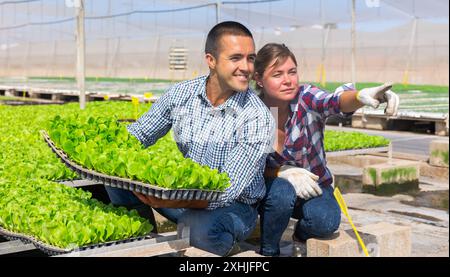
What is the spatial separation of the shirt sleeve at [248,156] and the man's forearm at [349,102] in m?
0.41

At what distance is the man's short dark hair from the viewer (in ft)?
10.7

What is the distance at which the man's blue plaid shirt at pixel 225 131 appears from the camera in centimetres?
334

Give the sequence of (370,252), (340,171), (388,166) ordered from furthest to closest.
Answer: (340,171) < (388,166) < (370,252)

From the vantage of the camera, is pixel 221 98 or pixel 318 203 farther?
pixel 318 203

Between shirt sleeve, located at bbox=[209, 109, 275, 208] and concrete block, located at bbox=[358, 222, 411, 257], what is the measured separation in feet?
3.64

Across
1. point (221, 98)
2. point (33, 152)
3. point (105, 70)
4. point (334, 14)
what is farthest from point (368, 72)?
point (221, 98)

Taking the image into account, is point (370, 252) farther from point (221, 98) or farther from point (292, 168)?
point (221, 98)

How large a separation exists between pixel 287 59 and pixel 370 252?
139cm

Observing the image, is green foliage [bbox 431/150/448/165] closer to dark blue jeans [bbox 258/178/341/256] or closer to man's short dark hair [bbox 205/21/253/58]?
dark blue jeans [bbox 258/178/341/256]

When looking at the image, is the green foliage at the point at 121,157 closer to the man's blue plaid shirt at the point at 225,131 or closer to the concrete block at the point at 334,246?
the man's blue plaid shirt at the point at 225,131

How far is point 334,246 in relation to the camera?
148 inches

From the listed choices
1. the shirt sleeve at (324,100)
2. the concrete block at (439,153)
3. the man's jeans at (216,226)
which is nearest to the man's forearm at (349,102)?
the shirt sleeve at (324,100)

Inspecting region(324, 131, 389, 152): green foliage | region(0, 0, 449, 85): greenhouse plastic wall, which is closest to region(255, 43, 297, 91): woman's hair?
region(324, 131, 389, 152): green foliage

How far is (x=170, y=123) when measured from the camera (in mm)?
3824
